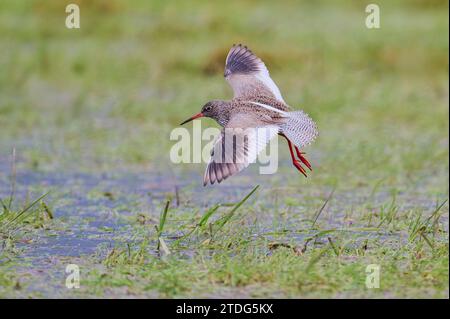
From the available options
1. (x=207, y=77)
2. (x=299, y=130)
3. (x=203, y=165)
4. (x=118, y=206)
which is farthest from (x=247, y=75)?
(x=207, y=77)

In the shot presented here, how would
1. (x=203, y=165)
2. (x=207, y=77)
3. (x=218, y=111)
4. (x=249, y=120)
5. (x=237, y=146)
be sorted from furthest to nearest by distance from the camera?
(x=207, y=77), (x=203, y=165), (x=218, y=111), (x=249, y=120), (x=237, y=146)

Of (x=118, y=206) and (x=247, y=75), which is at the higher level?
(x=247, y=75)

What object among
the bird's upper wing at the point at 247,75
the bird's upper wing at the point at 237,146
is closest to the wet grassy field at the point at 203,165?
the bird's upper wing at the point at 237,146

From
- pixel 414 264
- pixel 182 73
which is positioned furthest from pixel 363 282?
pixel 182 73

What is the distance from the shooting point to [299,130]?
6.18m

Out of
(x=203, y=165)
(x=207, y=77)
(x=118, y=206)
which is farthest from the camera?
(x=207, y=77)

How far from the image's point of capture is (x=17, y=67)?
11594 mm

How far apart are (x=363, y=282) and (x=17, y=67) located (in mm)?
7231

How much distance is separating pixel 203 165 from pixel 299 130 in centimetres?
255

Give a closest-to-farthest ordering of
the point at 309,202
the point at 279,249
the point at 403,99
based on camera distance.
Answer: the point at 279,249 < the point at 309,202 < the point at 403,99

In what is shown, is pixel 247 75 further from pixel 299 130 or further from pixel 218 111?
pixel 299 130

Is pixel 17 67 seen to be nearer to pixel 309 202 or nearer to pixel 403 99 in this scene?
pixel 403 99

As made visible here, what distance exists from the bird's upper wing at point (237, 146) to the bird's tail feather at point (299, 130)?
0.11 m

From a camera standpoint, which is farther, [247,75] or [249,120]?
[247,75]
